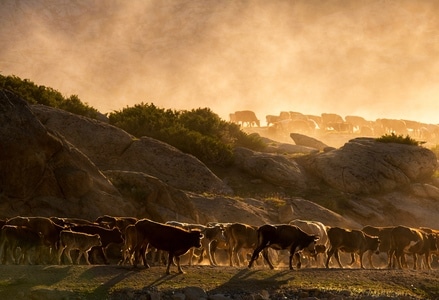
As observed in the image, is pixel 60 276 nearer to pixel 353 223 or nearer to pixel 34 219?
pixel 34 219

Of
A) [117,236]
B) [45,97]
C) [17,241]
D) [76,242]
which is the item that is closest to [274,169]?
[45,97]

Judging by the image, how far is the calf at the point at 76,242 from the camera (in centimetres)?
2416

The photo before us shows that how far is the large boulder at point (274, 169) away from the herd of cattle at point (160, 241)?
18459 millimetres

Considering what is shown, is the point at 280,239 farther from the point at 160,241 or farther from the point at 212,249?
the point at 160,241

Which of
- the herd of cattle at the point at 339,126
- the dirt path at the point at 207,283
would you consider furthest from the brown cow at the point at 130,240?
the herd of cattle at the point at 339,126

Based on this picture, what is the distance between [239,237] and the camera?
26.8 metres

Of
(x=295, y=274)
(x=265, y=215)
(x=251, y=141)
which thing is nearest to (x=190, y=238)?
(x=295, y=274)

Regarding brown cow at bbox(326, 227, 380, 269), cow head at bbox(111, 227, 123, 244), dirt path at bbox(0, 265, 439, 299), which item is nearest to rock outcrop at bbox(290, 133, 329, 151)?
brown cow at bbox(326, 227, 380, 269)

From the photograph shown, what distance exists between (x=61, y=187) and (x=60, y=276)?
10857mm

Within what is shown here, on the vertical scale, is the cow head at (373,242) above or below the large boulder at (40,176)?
below

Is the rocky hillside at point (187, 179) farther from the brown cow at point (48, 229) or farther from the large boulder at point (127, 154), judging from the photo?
the brown cow at point (48, 229)

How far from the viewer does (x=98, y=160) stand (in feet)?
142

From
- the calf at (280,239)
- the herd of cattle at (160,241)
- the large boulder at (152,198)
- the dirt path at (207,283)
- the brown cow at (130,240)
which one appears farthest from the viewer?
the large boulder at (152,198)

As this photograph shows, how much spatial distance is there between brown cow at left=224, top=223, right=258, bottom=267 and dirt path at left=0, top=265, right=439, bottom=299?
2687 mm
